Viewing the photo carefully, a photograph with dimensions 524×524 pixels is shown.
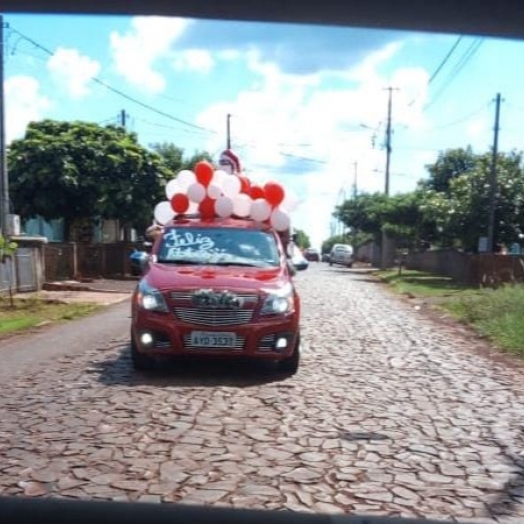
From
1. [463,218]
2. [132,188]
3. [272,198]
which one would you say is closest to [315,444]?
[272,198]

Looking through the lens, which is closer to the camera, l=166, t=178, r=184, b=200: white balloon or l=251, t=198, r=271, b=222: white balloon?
l=251, t=198, r=271, b=222: white balloon

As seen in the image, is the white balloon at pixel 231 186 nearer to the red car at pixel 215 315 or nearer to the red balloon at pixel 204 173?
the red balloon at pixel 204 173

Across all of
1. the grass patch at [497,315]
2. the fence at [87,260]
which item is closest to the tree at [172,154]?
the fence at [87,260]

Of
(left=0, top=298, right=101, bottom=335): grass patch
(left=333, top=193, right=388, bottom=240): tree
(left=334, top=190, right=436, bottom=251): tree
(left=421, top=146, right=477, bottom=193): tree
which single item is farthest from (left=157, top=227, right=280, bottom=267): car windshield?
(left=421, top=146, right=477, bottom=193): tree

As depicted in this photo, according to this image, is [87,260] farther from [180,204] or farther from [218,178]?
[218,178]

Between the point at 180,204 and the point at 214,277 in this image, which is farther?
the point at 180,204

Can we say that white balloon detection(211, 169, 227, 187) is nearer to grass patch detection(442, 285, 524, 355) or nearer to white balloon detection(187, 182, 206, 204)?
white balloon detection(187, 182, 206, 204)

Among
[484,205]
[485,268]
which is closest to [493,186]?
[484,205]

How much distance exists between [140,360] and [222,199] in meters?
2.93

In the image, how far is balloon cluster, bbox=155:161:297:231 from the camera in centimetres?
1072

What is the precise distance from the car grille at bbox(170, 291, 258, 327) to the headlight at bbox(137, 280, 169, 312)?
0.47ft

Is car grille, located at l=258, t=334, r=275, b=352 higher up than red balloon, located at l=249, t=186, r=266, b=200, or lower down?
lower down

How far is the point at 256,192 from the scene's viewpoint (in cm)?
1154

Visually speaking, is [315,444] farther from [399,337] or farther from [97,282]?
[97,282]
